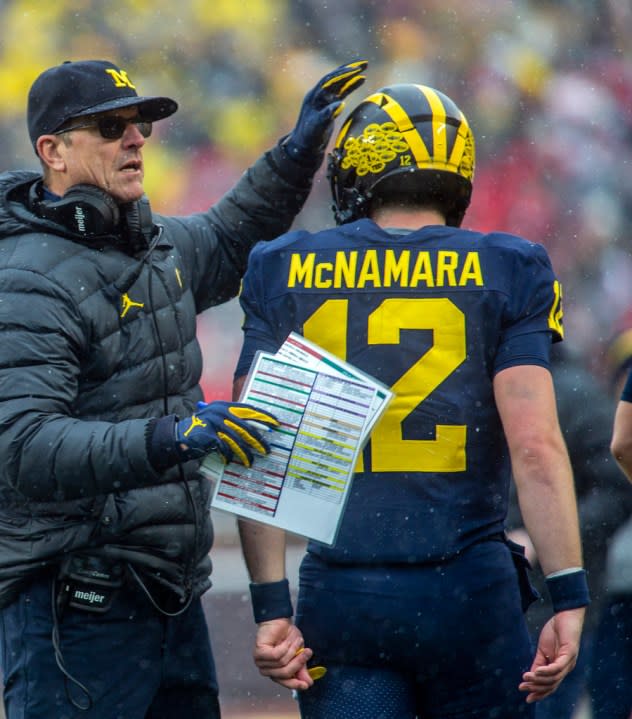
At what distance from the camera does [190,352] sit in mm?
3238

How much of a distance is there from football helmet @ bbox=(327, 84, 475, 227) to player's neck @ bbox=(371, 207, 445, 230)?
3 centimetres

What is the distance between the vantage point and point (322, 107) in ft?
11.5

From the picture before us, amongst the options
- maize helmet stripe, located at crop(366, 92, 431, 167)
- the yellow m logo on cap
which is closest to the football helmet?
maize helmet stripe, located at crop(366, 92, 431, 167)

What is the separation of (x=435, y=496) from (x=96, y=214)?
A: 104 cm

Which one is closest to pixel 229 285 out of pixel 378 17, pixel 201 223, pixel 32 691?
pixel 201 223

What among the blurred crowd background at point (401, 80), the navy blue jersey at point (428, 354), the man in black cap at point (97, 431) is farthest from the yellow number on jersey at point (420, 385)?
the blurred crowd background at point (401, 80)

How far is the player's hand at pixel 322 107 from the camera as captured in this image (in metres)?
3.47

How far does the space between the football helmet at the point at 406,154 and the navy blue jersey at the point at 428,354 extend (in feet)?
0.48

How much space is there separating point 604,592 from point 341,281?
207 cm

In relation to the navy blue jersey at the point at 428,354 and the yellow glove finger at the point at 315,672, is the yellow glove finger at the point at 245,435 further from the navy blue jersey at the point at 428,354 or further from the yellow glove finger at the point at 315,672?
the yellow glove finger at the point at 315,672

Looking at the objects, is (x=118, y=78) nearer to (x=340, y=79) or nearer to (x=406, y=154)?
(x=340, y=79)

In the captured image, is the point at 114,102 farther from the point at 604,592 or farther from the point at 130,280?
the point at 604,592

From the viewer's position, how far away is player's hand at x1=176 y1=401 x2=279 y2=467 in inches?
104

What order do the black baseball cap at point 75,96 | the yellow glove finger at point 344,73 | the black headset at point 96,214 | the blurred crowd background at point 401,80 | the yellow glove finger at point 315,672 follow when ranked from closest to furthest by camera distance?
the yellow glove finger at point 315,672 < the black headset at point 96,214 < the black baseball cap at point 75,96 < the yellow glove finger at point 344,73 < the blurred crowd background at point 401,80
